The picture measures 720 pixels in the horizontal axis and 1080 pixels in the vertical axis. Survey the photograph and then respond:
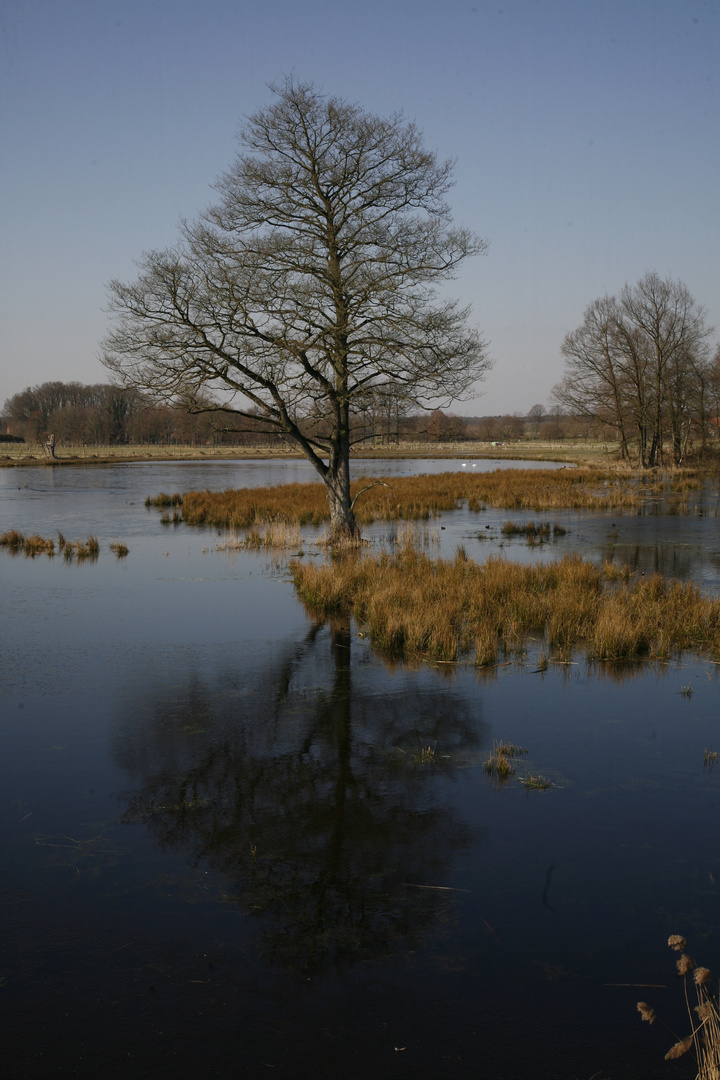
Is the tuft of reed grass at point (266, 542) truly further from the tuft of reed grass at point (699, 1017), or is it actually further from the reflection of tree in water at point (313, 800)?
the tuft of reed grass at point (699, 1017)

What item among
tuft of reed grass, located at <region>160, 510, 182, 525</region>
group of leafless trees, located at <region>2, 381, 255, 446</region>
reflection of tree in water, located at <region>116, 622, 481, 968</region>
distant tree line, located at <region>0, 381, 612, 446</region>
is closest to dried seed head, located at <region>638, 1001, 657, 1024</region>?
reflection of tree in water, located at <region>116, 622, 481, 968</region>

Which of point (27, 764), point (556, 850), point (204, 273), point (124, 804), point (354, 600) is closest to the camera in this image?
point (556, 850)

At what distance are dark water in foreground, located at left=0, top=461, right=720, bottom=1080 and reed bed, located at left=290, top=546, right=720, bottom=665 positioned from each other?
0.84 metres

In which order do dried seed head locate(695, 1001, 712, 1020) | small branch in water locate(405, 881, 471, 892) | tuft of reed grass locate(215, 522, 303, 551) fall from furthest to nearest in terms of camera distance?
tuft of reed grass locate(215, 522, 303, 551), small branch in water locate(405, 881, 471, 892), dried seed head locate(695, 1001, 712, 1020)

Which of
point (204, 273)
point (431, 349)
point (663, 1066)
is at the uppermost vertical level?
point (204, 273)

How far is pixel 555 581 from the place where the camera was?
47.0ft

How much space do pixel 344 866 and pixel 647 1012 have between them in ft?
6.73

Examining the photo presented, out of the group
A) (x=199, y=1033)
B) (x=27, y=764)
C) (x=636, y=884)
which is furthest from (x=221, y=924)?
(x=27, y=764)

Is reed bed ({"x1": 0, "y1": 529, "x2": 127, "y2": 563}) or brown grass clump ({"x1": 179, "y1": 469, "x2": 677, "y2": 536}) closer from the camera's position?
reed bed ({"x1": 0, "y1": 529, "x2": 127, "y2": 563})

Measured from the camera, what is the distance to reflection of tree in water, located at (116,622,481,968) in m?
4.74

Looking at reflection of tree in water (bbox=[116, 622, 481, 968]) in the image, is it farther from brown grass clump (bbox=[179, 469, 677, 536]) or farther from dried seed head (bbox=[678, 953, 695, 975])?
brown grass clump (bbox=[179, 469, 677, 536])

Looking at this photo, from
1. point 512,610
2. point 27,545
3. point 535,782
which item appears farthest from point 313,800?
point 27,545

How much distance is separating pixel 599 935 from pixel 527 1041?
3.18 ft

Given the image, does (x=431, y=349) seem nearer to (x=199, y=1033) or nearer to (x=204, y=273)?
(x=204, y=273)
